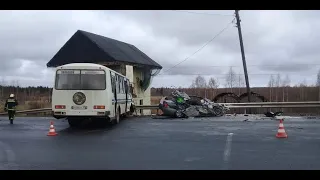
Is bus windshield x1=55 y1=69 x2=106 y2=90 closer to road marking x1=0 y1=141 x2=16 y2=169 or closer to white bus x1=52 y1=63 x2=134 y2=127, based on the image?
white bus x1=52 y1=63 x2=134 y2=127

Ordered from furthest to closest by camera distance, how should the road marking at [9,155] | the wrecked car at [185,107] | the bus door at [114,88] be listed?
the wrecked car at [185,107] → the bus door at [114,88] → the road marking at [9,155]

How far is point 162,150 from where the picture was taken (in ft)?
36.5

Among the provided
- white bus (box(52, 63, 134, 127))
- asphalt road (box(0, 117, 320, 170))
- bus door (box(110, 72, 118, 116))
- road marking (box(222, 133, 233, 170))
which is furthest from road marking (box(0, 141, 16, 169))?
bus door (box(110, 72, 118, 116))

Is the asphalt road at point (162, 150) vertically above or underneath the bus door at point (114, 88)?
underneath

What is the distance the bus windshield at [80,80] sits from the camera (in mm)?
17500

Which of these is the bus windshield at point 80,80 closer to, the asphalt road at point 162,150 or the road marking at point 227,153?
the asphalt road at point 162,150

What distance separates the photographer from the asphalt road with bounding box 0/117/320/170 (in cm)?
902

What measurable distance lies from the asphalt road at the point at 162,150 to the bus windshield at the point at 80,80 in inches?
101

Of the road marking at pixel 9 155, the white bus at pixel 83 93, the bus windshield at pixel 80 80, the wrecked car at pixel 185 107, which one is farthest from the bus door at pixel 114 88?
the road marking at pixel 9 155

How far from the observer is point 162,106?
25156mm

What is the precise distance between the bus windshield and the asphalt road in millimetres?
→ 2563
